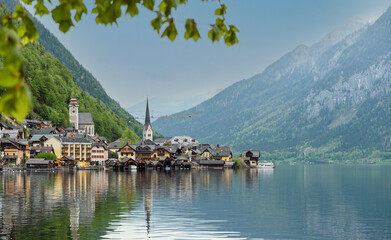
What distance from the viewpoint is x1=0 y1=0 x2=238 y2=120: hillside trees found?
4.28 m

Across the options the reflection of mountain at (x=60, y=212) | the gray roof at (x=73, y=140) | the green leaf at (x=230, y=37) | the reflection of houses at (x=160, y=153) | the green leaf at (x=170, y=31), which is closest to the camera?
the green leaf at (x=170, y=31)

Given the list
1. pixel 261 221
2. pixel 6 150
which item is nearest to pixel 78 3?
pixel 261 221

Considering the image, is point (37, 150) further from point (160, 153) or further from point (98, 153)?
point (160, 153)

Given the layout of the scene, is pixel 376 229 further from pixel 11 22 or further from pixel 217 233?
Answer: pixel 11 22

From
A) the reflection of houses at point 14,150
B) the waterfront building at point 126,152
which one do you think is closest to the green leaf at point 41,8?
the reflection of houses at point 14,150

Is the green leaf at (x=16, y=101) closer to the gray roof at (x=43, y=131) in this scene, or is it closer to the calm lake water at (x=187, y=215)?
the calm lake water at (x=187, y=215)

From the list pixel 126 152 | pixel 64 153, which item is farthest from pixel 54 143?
pixel 126 152

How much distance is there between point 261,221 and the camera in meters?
46.0

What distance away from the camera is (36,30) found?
643 cm

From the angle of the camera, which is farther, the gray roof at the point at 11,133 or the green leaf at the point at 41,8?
the gray roof at the point at 11,133

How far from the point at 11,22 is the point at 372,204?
6351cm

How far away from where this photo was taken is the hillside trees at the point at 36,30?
4.28 meters

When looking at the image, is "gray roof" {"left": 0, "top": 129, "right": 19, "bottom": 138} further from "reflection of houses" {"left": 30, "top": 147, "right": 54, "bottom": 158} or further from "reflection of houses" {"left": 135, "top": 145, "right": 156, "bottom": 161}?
"reflection of houses" {"left": 135, "top": 145, "right": 156, "bottom": 161}

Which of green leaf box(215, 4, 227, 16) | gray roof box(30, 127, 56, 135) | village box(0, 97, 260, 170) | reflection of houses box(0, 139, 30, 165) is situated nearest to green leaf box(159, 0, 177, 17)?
green leaf box(215, 4, 227, 16)
